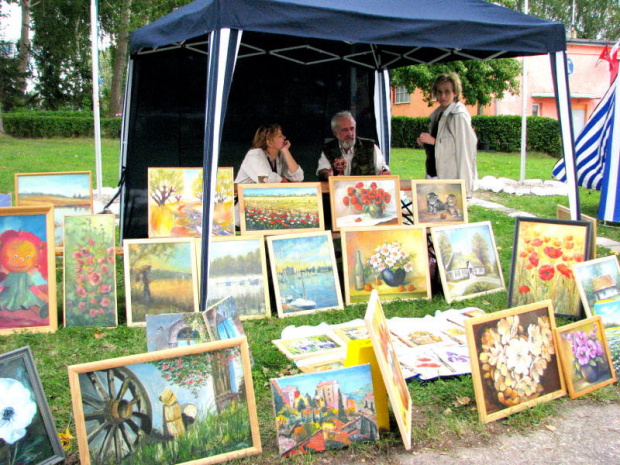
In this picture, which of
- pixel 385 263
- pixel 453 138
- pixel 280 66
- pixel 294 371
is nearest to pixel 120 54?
pixel 280 66

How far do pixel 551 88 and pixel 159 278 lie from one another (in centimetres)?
2467

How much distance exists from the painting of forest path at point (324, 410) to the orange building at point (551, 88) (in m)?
23.5

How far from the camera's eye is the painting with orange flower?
4301 mm

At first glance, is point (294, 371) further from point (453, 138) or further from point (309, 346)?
point (453, 138)

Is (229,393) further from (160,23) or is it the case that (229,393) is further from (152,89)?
(152,89)

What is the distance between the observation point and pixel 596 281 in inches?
158

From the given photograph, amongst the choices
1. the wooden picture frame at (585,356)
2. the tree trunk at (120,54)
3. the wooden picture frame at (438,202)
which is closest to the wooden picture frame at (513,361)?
the wooden picture frame at (585,356)

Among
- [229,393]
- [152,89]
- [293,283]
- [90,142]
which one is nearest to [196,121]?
[152,89]

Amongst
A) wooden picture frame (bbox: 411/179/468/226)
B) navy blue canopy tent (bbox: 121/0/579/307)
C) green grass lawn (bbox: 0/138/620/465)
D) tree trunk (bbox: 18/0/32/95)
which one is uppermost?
tree trunk (bbox: 18/0/32/95)

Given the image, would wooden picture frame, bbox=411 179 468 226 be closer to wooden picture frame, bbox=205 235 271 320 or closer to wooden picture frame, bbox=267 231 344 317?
wooden picture frame, bbox=267 231 344 317

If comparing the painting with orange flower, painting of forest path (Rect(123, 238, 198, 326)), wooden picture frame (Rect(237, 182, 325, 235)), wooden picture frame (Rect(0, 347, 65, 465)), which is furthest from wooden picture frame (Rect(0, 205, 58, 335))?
the painting with orange flower

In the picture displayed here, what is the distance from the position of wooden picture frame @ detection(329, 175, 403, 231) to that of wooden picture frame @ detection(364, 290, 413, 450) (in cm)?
219

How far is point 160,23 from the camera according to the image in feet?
16.5

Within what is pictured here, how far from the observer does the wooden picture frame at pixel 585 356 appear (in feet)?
10.4
